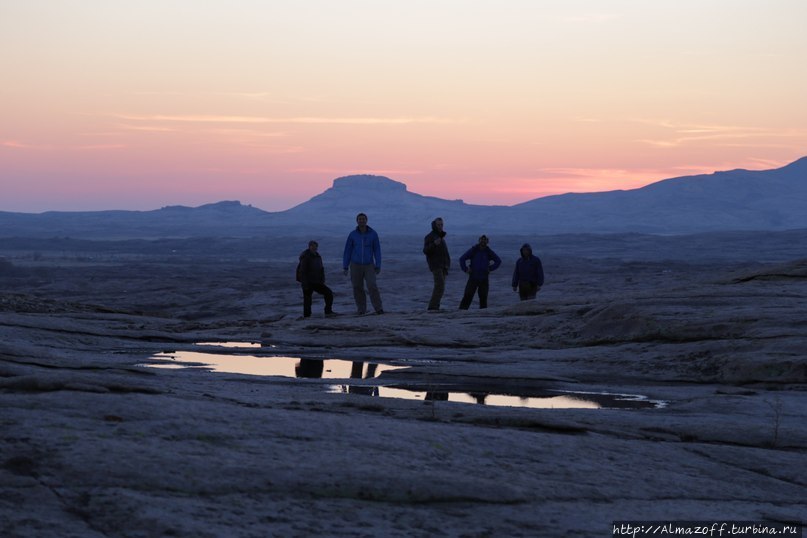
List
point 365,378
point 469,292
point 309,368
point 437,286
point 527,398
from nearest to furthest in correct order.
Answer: point 527,398
point 365,378
point 309,368
point 437,286
point 469,292

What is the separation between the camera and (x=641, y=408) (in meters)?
9.90

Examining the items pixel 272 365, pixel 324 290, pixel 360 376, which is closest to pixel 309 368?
pixel 272 365

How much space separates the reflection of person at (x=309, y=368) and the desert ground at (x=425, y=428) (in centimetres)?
44

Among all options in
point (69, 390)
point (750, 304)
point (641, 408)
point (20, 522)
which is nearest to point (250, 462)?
point (20, 522)

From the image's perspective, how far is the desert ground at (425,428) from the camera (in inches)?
203

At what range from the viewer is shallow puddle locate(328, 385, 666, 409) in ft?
33.3

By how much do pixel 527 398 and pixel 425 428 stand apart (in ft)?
12.4

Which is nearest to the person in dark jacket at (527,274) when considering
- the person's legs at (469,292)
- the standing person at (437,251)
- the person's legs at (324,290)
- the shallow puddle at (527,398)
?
the person's legs at (469,292)

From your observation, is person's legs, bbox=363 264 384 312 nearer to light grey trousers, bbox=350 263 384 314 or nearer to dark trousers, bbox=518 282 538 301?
light grey trousers, bbox=350 263 384 314

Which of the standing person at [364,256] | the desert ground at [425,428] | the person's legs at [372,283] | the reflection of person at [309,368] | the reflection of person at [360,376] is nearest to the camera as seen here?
the desert ground at [425,428]

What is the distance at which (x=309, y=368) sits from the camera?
13078 millimetres

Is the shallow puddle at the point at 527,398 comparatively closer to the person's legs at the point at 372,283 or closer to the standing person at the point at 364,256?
the standing person at the point at 364,256

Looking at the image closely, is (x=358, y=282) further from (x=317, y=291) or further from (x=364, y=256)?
(x=317, y=291)

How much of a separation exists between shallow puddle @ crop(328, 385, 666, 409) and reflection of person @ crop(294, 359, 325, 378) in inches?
57.9
